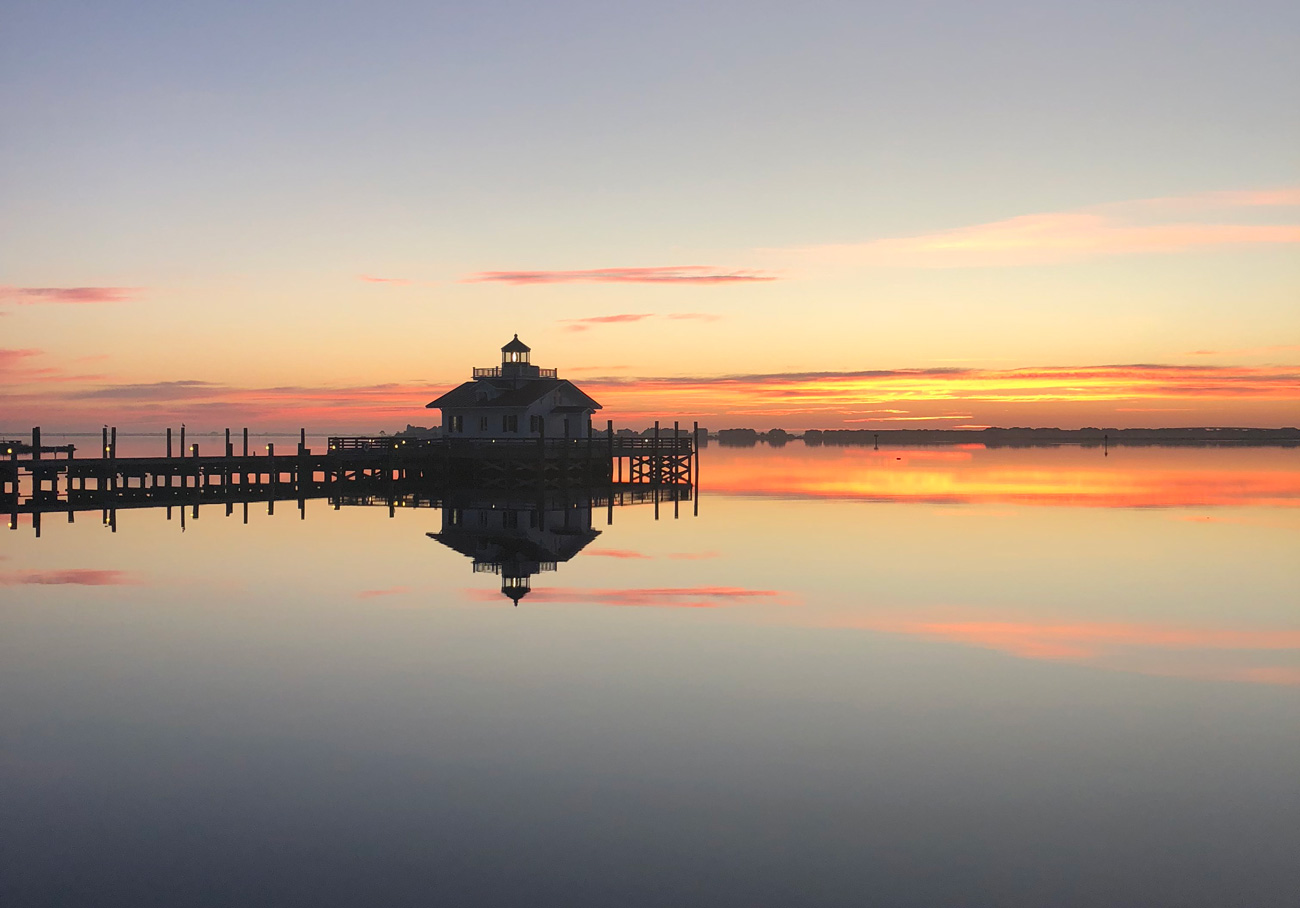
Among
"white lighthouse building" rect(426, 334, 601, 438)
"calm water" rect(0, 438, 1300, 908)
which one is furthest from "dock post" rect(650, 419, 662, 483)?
"calm water" rect(0, 438, 1300, 908)

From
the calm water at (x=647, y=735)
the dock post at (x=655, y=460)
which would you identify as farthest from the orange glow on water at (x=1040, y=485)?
the calm water at (x=647, y=735)

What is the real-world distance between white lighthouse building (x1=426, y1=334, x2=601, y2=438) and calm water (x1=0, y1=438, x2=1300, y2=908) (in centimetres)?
3144

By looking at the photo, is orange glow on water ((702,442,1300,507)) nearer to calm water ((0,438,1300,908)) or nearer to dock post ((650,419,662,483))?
dock post ((650,419,662,483))

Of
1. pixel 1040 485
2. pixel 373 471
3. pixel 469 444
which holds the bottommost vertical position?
pixel 1040 485

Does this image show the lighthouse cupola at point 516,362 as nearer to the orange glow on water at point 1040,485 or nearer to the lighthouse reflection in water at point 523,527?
the lighthouse reflection in water at point 523,527

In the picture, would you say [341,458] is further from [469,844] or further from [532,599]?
[469,844]

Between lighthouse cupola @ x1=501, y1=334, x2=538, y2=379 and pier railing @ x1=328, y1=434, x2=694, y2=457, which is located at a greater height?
lighthouse cupola @ x1=501, y1=334, x2=538, y2=379

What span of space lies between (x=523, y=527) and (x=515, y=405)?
70.4ft

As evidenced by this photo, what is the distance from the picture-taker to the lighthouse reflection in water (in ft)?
108

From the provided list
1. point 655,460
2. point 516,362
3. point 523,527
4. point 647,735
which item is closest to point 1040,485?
point 655,460

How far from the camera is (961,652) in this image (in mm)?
21031

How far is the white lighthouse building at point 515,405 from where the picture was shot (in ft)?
212

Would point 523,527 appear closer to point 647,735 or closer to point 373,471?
point 373,471

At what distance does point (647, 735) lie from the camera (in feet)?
49.6
